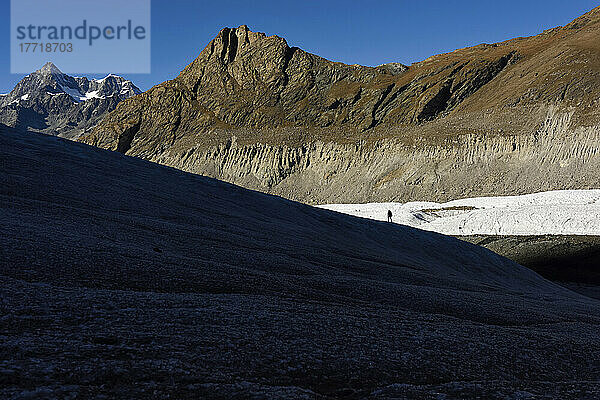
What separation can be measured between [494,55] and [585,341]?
8766cm

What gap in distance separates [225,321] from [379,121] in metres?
83.9

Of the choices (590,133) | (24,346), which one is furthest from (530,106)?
(24,346)

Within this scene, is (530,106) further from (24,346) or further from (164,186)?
(24,346)

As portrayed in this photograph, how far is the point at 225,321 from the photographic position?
3.77 metres

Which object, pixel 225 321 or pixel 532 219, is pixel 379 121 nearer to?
pixel 532 219

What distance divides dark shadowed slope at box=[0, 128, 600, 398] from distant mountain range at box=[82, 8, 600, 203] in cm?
5690

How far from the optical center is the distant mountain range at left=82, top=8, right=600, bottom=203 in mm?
63406

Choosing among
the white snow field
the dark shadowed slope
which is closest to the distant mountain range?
the white snow field

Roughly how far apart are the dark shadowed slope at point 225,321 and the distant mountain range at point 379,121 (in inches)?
2240

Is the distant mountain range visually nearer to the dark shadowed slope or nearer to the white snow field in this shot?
the white snow field

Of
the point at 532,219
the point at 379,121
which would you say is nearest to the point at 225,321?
the point at 532,219

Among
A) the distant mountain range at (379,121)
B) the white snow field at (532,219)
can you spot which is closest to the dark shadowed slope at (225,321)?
the white snow field at (532,219)

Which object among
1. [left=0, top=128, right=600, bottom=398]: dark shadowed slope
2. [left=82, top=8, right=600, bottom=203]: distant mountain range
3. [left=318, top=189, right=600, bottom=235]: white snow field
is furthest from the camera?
[left=82, top=8, right=600, bottom=203]: distant mountain range

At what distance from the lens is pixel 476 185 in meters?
63.6
